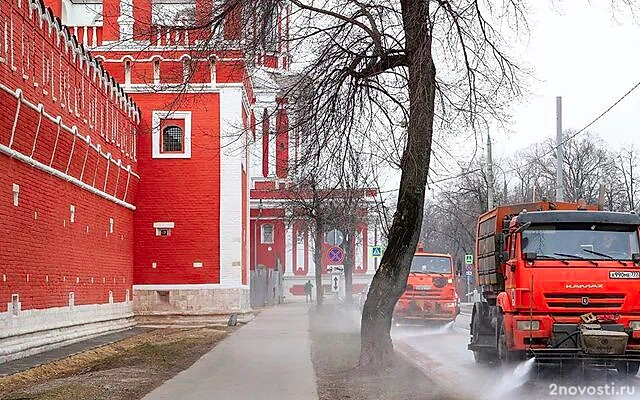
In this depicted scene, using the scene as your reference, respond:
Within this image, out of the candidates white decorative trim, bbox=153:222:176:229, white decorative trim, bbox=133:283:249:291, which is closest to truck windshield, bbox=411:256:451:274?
white decorative trim, bbox=133:283:249:291

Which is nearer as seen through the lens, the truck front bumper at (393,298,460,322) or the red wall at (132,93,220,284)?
the truck front bumper at (393,298,460,322)

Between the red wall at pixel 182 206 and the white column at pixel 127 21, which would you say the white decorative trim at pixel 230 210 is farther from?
the white column at pixel 127 21

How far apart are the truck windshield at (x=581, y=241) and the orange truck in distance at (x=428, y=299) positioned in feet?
56.1

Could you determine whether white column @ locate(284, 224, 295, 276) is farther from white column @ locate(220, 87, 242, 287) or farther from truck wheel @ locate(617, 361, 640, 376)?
truck wheel @ locate(617, 361, 640, 376)

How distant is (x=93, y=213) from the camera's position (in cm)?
3095

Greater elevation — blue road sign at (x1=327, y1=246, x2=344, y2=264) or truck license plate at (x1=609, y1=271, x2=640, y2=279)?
blue road sign at (x1=327, y1=246, x2=344, y2=264)

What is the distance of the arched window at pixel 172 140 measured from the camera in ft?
132

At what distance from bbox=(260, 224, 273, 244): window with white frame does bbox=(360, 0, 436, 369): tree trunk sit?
202 feet

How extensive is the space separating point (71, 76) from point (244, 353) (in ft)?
34.1

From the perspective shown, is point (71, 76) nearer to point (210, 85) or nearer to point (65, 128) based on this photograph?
point (65, 128)

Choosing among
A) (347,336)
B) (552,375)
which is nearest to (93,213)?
(347,336)

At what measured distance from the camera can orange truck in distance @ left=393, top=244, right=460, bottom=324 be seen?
32.8m

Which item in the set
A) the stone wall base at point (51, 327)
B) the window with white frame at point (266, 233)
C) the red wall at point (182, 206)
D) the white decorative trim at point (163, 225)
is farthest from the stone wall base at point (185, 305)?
the window with white frame at point (266, 233)

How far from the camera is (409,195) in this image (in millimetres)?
16891
